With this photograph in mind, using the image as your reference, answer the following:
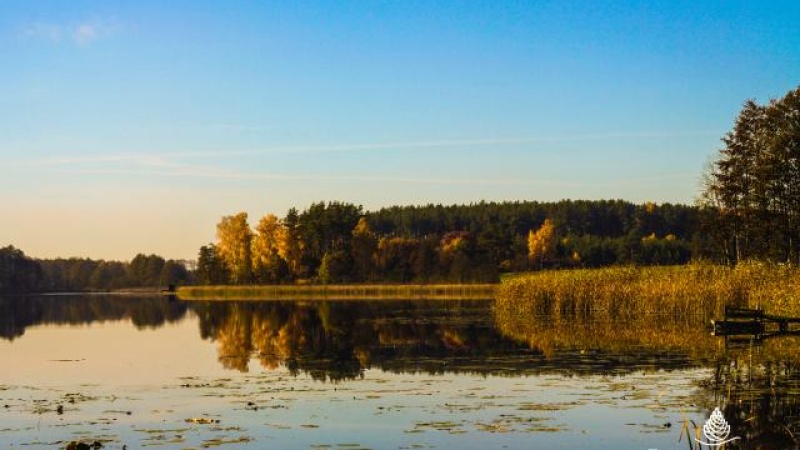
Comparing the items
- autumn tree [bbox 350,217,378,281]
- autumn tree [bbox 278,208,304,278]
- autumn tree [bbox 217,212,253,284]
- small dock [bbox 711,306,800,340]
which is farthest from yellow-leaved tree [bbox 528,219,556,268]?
small dock [bbox 711,306,800,340]

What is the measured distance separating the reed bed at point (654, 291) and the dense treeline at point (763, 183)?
37.9 feet

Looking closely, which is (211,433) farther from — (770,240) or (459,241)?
(459,241)

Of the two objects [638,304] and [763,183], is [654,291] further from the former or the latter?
[763,183]

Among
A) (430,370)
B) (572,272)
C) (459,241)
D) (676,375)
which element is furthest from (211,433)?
(459,241)

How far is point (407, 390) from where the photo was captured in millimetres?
23750

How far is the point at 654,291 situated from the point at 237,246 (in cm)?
9323

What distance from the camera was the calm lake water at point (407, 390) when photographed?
17.2 metres

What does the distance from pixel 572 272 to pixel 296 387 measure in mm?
33306

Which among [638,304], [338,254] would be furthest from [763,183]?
[338,254]

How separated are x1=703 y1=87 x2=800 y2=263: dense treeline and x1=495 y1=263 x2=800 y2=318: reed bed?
11.6 m

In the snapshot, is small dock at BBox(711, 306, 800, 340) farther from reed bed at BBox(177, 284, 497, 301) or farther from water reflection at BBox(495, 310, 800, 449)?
reed bed at BBox(177, 284, 497, 301)

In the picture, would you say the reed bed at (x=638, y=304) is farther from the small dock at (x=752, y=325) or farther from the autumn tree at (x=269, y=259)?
the autumn tree at (x=269, y=259)

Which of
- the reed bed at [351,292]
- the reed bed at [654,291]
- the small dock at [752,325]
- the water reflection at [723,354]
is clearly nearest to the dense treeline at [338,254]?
the reed bed at [351,292]

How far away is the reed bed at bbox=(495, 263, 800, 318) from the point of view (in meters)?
44.4
